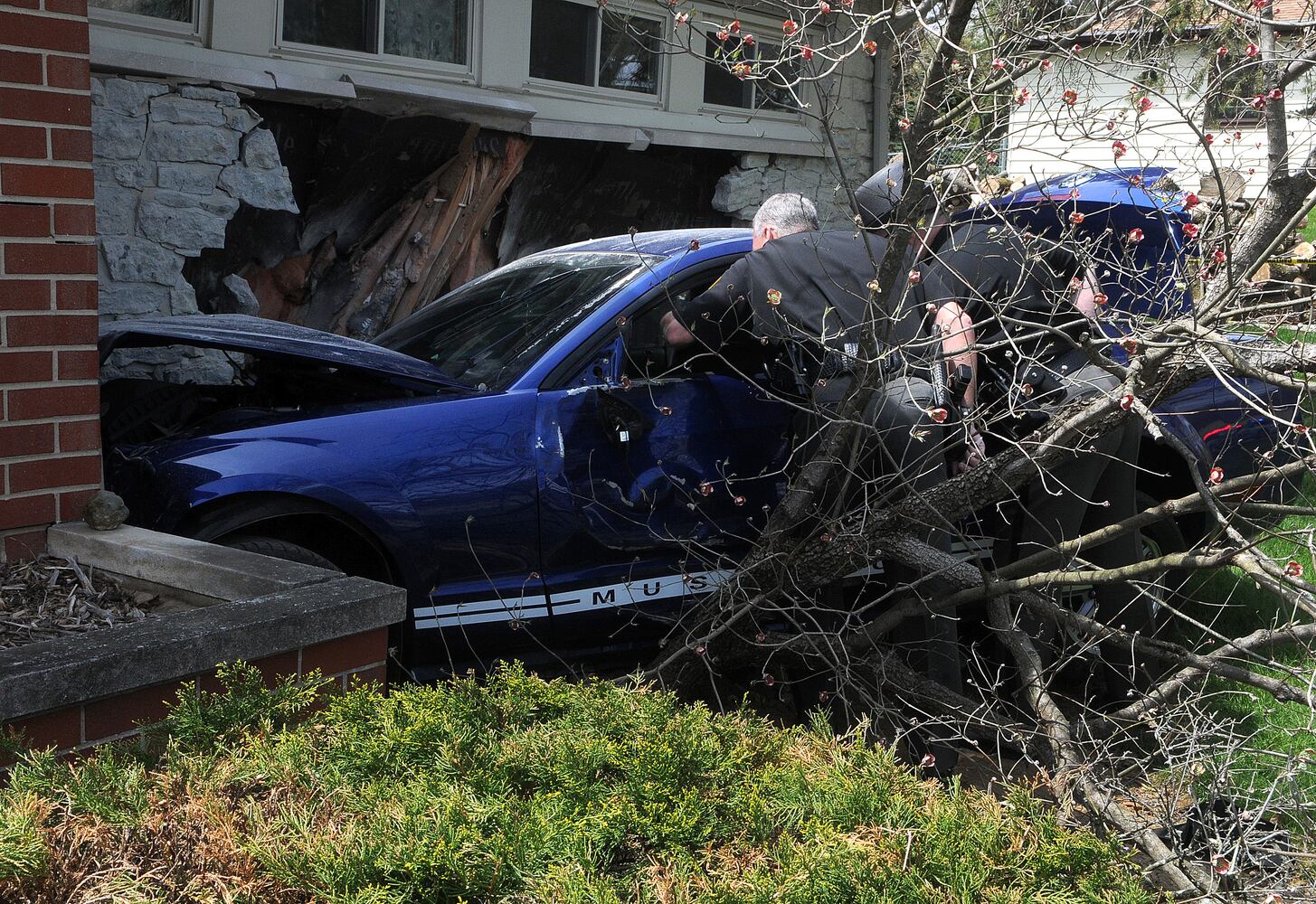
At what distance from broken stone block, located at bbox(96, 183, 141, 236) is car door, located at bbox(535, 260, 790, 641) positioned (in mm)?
3519

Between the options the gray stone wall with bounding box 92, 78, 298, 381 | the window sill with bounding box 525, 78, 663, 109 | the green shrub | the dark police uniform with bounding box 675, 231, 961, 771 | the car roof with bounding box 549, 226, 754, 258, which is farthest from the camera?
the window sill with bounding box 525, 78, 663, 109

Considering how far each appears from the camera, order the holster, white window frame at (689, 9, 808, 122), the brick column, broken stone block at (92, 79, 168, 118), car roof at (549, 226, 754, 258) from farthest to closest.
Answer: white window frame at (689, 9, 808, 122)
broken stone block at (92, 79, 168, 118)
car roof at (549, 226, 754, 258)
the holster
the brick column

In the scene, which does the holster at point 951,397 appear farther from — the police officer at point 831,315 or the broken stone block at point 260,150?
the broken stone block at point 260,150

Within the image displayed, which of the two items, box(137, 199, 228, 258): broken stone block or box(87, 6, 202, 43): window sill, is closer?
box(87, 6, 202, 43): window sill

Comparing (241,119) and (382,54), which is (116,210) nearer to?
(241,119)

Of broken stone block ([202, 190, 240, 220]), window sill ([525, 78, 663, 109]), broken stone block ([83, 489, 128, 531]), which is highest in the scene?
window sill ([525, 78, 663, 109])

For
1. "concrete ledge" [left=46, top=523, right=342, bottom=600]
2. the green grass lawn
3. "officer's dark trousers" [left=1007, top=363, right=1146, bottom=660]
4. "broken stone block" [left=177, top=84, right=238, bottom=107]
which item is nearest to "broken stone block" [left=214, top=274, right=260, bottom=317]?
"broken stone block" [left=177, top=84, right=238, bottom=107]

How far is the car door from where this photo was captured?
435 centimetres

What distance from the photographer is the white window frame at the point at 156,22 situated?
6348 millimetres

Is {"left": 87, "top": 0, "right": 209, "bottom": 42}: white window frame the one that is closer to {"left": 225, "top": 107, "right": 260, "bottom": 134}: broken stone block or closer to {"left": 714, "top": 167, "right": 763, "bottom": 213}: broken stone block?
{"left": 225, "top": 107, "right": 260, "bottom": 134}: broken stone block

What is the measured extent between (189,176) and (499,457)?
365 centimetres

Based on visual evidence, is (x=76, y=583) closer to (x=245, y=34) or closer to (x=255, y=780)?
(x=255, y=780)

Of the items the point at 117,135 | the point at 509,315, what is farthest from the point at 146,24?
the point at 509,315

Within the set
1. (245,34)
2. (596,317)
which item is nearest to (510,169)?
(245,34)
